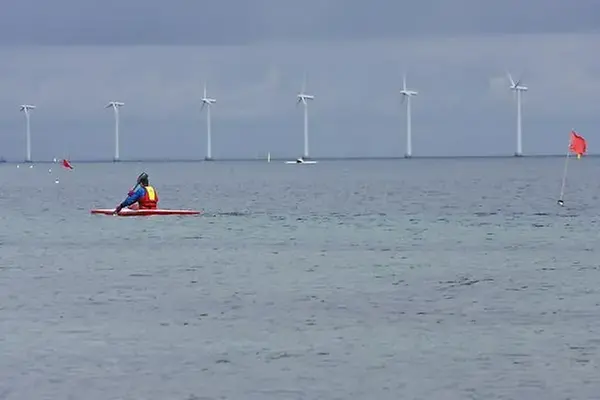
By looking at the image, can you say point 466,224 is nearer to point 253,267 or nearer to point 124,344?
point 253,267

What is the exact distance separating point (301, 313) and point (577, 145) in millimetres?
37880

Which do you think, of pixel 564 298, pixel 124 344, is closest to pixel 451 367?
pixel 124 344

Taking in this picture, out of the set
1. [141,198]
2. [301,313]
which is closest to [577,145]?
[141,198]

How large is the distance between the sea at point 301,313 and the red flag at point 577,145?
3.93 metres

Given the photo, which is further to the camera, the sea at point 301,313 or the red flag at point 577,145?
the red flag at point 577,145

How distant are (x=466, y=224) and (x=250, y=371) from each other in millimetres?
52573

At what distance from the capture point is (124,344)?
1404 inches

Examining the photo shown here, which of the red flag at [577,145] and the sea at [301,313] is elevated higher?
the red flag at [577,145]

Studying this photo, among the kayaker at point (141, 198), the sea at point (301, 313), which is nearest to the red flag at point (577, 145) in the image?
the sea at point (301, 313)

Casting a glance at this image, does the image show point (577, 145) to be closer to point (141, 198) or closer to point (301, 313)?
point (141, 198)

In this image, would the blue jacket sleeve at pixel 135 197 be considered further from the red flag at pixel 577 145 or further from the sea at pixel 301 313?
the red flag at pixel 577 145

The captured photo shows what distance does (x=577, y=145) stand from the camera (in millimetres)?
76312

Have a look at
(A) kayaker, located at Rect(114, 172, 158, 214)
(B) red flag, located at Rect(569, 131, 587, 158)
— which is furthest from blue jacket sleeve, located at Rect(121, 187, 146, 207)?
(B) red flag, located at Rect(569, 131, 587, 158)

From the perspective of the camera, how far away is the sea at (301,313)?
30.6 m
